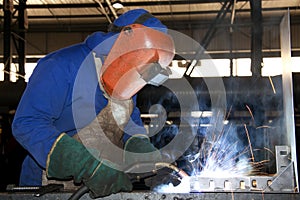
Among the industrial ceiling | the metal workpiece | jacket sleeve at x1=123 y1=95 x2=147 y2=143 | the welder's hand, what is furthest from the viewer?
the industrial ceiling

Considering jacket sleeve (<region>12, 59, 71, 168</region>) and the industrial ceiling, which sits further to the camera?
the industrial ceiling

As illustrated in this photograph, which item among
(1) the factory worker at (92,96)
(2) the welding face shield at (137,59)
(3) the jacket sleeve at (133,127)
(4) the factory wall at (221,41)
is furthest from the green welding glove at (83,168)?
(4) the factory wall at (221,41)

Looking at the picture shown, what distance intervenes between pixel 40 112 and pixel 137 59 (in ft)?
1.11

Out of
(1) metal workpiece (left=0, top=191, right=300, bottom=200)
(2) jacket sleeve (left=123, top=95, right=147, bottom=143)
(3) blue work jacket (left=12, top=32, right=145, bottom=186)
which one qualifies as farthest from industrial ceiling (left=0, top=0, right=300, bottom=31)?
(1) metal workpiece (left=0, top=191, right=300, bottom=200)

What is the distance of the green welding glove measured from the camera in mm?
1282

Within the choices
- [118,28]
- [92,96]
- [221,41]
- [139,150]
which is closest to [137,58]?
[118,28]

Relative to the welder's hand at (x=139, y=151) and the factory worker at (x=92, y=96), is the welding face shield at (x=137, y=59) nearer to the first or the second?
the factory worker at (x=92, y=96)

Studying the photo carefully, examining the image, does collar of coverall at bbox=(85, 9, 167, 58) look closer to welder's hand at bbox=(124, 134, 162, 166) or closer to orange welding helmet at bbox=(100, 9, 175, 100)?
orange welding helmet at bbox=(100, 9, 175, 100)

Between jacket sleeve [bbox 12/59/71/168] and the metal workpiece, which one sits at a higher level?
jacket sleeve [bbox 12/59/71/168]

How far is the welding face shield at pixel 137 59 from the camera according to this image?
143 cm

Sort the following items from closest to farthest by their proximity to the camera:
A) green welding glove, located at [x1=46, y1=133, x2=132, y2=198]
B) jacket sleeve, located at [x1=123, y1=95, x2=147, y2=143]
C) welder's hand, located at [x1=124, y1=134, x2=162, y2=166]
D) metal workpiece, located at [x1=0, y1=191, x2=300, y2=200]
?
green welding glove, located at [x1=46, y1=133, x2=132, y2=198]
metal workpiece, located at [x1=0, y1=191, x2=300, y2=200]
welder's hand, located at [x1=124, y1=134, x2=162, y2=166]
jacket sleeve, located at [x1=123, y1=95, x2=147, y2=143]

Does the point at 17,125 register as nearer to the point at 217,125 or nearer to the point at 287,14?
the point at 287,14

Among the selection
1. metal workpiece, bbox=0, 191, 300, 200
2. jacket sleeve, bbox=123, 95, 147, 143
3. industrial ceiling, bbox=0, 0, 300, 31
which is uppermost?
industrial ceiling, bbox=0, 0, 300, 31

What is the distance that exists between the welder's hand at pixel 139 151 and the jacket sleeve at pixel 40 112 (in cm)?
32
